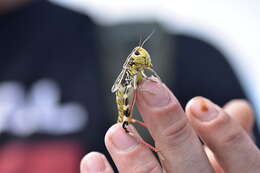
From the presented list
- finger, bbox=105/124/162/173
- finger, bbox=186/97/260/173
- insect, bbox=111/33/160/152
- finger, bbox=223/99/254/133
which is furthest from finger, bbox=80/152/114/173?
finger, bbox=223/99/254/133

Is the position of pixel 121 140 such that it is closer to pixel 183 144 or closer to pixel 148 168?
pixel 148 168

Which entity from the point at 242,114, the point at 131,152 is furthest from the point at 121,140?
the point at 242,114

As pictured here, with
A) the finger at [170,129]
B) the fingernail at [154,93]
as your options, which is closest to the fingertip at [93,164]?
the finger at [170,129]

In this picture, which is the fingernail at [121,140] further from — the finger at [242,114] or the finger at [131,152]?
the finger at [242,114]

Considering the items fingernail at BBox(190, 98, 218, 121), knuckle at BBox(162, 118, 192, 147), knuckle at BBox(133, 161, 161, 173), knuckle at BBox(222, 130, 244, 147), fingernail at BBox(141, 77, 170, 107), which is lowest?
knuckle at BBox(133, 161, 161, 173)

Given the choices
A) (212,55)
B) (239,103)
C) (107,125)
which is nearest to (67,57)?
(107,125)

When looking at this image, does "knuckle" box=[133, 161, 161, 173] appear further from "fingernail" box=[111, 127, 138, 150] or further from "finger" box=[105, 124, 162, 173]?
"fingernail" box=[111, 127, 138, 150]

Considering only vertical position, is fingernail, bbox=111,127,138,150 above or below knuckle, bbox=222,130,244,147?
above
